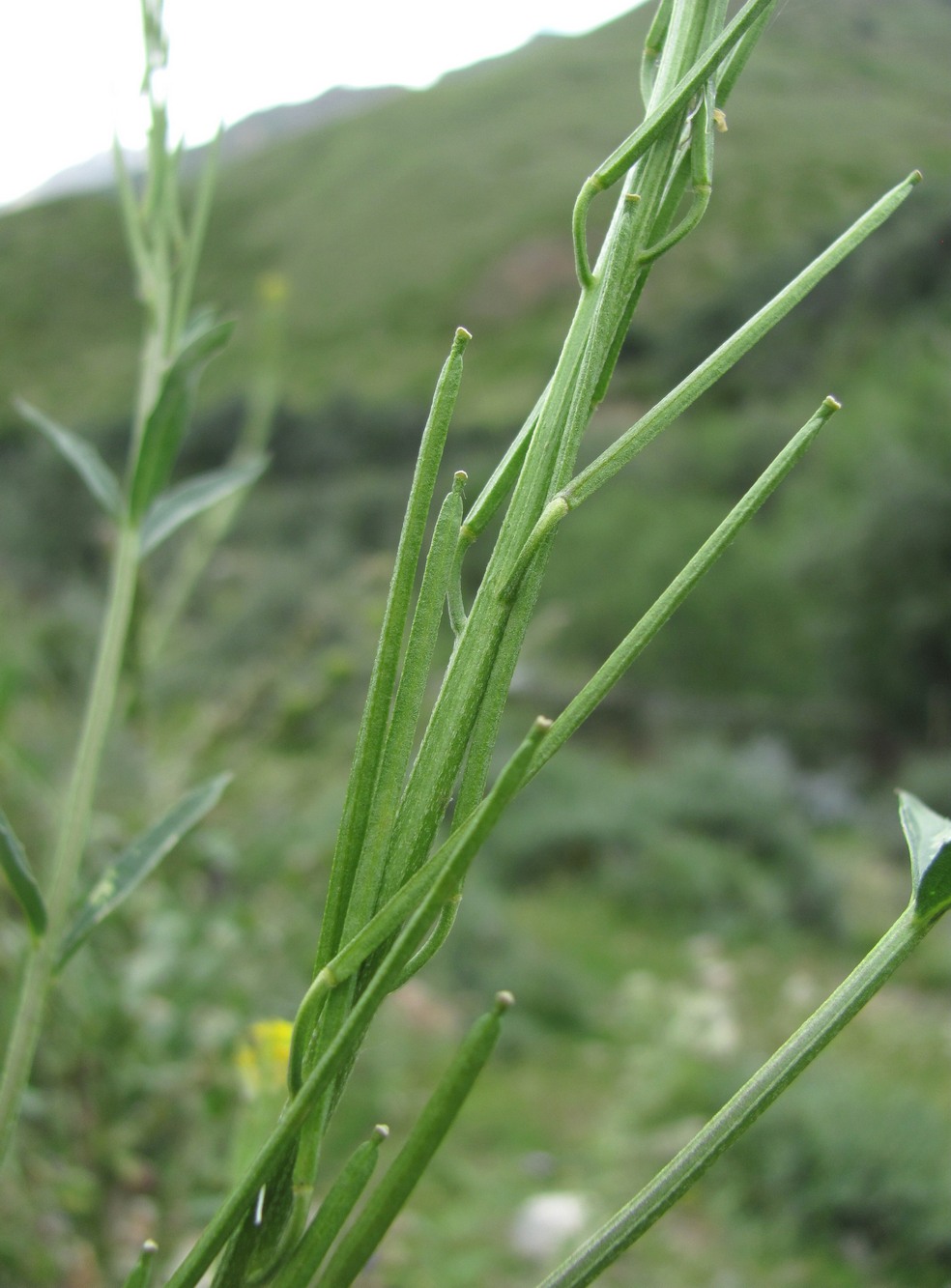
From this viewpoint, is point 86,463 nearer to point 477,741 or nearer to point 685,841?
point 477,741

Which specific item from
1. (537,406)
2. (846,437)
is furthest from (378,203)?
(537,406)

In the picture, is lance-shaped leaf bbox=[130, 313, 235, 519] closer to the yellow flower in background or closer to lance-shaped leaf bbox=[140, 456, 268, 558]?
lance-shaped leaf bbox=[140, 456, 268, 558]

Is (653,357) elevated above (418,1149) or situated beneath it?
situated beneath

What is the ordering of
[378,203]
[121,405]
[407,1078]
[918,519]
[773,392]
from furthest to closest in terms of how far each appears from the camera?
[378,203]
[121,405]
[773,392]
[918,519]
[407,1078]

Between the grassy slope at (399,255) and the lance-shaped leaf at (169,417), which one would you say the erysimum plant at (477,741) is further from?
the grassy slope at (399,255)

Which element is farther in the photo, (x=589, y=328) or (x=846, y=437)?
(x=846, y=437)

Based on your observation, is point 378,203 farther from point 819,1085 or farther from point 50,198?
point 819,1085

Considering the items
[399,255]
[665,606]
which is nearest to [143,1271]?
[665,606]
